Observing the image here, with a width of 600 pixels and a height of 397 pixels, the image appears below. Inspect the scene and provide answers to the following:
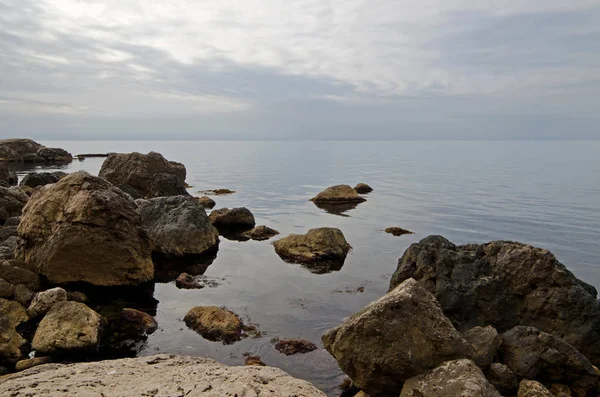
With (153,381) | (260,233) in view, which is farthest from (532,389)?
(260,233)

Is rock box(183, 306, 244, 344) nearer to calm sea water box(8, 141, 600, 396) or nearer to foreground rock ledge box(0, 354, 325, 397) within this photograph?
calm sea water box(8, 141, 600, 396)

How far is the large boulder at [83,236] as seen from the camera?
1620 cm

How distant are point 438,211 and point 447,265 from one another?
89.3ft

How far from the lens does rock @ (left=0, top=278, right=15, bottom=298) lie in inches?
527

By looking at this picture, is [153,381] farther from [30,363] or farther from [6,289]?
[6,289]

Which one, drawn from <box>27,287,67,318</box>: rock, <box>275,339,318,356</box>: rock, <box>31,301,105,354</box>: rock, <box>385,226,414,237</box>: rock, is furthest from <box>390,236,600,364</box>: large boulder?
<box>385,226,414,237</box>: rock

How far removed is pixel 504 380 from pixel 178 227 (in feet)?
57.0

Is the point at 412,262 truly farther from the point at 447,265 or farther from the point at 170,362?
the point at 170,362

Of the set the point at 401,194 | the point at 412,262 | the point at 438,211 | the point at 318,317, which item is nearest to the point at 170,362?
the point at 318,317

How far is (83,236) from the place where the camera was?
16.5 meters

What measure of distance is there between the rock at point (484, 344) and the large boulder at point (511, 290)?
2323mm

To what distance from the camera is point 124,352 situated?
12.1 metres

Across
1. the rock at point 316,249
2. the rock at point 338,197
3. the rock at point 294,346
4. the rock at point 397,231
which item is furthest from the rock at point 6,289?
the rock at point 338,197

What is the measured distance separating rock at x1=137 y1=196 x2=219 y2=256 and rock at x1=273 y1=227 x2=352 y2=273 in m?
4.10
